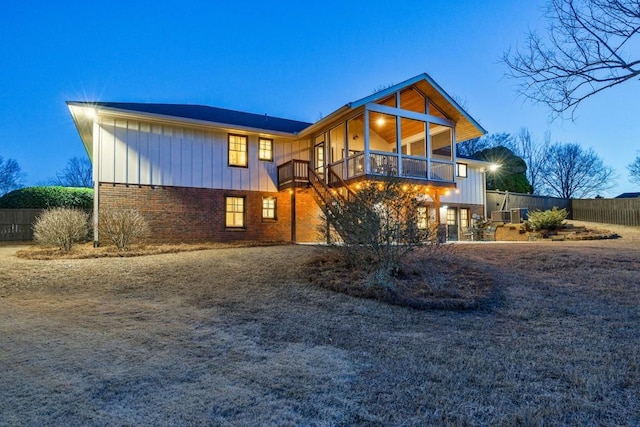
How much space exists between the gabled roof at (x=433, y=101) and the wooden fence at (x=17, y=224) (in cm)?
1243

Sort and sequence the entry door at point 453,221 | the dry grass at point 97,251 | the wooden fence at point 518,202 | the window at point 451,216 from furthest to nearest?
1. the wooden fence at point 518,202
2. the window at point 451,216
3. the entry door at point 453,221
4. the dry grass at point 97,251

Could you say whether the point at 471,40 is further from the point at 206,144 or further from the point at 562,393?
the point at 562,393

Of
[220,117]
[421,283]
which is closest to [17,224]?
[220,117]

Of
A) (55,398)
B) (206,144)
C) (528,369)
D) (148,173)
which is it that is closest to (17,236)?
(148,173)

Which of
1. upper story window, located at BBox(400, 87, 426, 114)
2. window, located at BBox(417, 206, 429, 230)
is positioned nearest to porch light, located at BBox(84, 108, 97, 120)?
window, located at BBox(417, 206, 429, 230)

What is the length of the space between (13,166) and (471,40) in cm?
5421

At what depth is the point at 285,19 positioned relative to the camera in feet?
250

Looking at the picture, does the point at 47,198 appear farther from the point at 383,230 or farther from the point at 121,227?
the point at 383,230

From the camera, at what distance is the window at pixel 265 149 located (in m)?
14.9

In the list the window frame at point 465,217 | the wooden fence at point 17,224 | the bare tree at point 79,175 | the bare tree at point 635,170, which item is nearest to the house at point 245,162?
the wooden fence at point 17,224

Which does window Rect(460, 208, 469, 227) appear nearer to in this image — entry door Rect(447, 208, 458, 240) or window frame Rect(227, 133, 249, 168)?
entry door Rect(447, 208, 458, 240)

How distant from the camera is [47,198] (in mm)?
15805

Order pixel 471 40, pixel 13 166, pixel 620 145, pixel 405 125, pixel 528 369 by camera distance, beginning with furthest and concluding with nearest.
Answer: pixel 620 145
pixel 13 166
pixel 471 40
pixel 405 125
pixel 528 369

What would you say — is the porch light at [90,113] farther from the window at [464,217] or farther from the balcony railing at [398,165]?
the window at [464,217]
